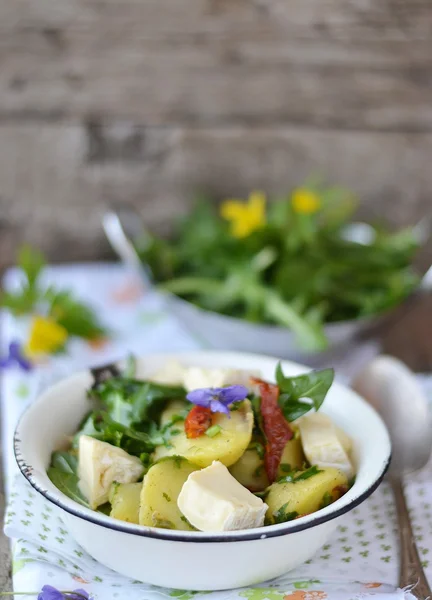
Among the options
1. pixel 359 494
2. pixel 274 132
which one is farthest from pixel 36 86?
pixel 359 494

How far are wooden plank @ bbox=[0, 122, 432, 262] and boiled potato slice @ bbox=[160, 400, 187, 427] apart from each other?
0.91m

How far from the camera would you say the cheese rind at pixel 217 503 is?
688mm

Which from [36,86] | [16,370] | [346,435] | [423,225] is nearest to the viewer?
[346,435]

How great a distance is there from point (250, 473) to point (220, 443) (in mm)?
61

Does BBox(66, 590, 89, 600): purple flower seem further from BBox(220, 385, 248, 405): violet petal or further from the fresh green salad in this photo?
the fresh green salad

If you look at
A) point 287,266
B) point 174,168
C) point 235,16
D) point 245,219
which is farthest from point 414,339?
point 235,16

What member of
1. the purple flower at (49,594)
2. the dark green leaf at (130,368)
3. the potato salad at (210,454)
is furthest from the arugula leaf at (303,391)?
the purple flower at (49,594)

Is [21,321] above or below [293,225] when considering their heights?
below

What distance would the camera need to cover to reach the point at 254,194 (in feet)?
5.67

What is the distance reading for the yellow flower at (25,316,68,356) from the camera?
1339 millimetres

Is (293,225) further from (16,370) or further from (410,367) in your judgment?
(16,370)

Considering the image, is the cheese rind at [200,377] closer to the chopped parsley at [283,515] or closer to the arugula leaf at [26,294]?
the chopped parsley at [283,515]

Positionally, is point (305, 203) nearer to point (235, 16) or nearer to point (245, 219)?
point (245, 219)

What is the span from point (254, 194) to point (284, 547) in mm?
1122
